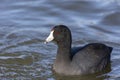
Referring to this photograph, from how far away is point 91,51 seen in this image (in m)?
11.5

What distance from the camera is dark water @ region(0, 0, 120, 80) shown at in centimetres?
1143

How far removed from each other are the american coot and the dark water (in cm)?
17

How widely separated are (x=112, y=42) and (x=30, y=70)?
8.58 feet

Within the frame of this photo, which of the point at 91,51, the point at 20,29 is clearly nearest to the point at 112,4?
the point at 20,29

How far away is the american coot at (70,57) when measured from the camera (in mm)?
11156

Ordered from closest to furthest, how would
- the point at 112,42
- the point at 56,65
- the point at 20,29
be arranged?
the point at 56,65 → the point at 112,42 → the point at 20,29

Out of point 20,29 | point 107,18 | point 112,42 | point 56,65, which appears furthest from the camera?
point 107,18

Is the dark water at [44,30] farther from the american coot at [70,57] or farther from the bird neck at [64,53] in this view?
the bird neck at [64,53]

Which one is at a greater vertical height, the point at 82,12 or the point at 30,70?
the point at 82,12

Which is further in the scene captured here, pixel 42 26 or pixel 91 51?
pixel 42 26

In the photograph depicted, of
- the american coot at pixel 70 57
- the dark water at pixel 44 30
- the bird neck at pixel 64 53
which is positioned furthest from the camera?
the dark water at pixel 44 30

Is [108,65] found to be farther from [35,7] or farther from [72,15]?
[35,7]

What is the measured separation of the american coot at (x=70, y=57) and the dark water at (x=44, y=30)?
17 cm

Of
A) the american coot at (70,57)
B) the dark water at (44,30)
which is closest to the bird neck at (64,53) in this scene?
the american coot at (70,57)
